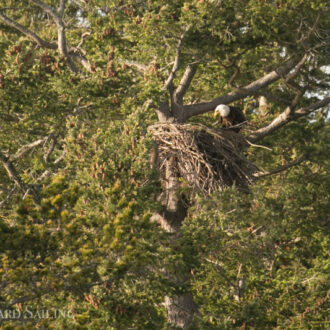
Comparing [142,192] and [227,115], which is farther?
[227,115]

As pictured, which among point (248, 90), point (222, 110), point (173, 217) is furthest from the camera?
point (222, 110)

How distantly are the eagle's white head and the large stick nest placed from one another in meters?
0.78

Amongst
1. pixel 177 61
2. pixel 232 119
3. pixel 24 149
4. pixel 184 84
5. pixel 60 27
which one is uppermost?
pixel 60 27

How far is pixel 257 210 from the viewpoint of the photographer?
9.76 meters

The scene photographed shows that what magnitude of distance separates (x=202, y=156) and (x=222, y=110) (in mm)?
1819

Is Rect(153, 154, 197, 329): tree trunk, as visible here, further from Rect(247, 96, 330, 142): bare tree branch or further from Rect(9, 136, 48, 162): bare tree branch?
Rect(9, 136, 48, 162): bare tree branch

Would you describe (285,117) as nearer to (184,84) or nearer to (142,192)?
(184,84)

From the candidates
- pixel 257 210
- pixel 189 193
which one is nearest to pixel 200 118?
pixel 189 193

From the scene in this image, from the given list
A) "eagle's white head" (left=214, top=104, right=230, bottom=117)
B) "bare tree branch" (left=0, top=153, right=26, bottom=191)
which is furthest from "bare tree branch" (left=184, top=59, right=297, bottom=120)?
"bare tree branch" (left=0, top=153, right=26, bottom=191)

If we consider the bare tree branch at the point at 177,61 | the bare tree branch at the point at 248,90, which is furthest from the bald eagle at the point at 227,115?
the bare tree branch at the point at 177,61

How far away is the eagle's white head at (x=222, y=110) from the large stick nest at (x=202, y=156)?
30.6 inches

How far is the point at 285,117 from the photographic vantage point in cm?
1176

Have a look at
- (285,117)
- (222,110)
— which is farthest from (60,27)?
→ (285,117)

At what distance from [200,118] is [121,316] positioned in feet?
25.3
